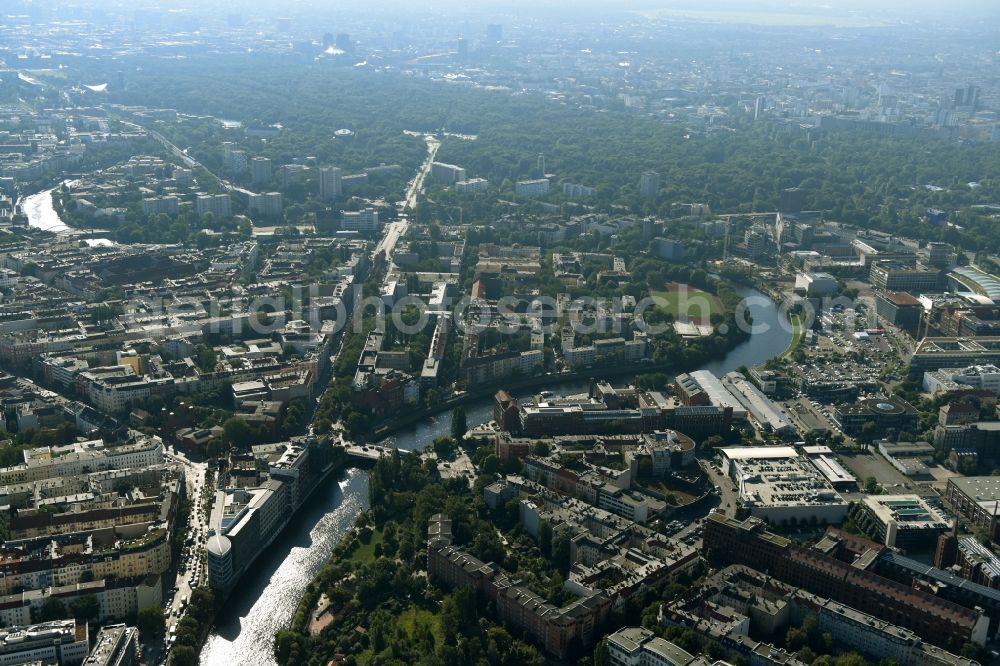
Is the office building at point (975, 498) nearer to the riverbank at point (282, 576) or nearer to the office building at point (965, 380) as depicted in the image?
the office building at point (965, 380)

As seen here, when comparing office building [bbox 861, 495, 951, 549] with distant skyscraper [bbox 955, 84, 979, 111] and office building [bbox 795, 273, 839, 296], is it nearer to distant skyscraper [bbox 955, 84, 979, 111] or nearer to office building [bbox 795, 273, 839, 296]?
office building [bbox 795, 273, 839, 296]

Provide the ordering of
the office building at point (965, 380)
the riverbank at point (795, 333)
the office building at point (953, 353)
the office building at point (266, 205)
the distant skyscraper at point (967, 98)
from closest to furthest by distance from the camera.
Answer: the office building at point (965, 380) → the office building at point (953, 353) → the riverbank at point (795, 333) → the office building at point (266, 205) → the distant skyscraper at point (967, 98)

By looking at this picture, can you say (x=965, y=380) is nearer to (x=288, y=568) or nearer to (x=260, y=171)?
(x=288, y=568)

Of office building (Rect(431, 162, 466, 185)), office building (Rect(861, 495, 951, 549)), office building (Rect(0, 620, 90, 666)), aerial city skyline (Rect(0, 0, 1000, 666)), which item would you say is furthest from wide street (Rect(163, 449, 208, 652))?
office building (Rect(431, 162, 466, 185))

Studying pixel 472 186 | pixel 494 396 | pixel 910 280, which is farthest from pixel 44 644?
pixel 472 186

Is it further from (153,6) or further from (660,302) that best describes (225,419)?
(153,6)

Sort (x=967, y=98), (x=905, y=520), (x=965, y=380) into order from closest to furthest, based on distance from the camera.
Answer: (x=905, y=520) < (x=965, y=380) < (x=967, y=98)

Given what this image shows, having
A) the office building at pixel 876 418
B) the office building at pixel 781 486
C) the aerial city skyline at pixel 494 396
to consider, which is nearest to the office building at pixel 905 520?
the aerial city skyline at pixel 494 396

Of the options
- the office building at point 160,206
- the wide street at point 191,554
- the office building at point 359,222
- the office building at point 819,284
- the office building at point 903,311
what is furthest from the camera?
the office building at point 160,206
